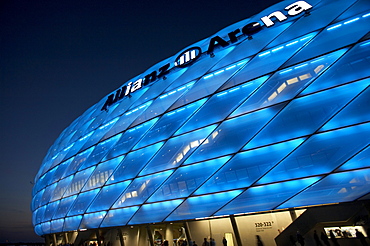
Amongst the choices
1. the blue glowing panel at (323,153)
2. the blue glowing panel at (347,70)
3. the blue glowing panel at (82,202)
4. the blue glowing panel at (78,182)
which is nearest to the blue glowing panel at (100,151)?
the blue glowing panel at (78,182)

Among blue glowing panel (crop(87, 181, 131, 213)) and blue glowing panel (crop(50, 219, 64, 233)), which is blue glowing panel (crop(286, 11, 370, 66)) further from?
blue glowing panel (crop(50, 219, 64, 233))

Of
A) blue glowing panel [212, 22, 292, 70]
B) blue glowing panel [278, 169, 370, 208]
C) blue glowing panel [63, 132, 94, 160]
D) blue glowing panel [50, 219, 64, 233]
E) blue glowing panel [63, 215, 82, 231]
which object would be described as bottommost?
blue glowing panel [278, 169, 370, 208]

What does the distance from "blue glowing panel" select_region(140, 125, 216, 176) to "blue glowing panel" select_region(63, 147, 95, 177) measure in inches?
290

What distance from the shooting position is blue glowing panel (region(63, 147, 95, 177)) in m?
19.5

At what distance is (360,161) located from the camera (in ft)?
30.6

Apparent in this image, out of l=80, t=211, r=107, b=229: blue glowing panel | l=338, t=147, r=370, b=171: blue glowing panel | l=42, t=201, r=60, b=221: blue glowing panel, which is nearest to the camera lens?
l=338, t=147, r=370, b=171: blue glowing panel

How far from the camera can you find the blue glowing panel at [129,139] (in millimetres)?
15539

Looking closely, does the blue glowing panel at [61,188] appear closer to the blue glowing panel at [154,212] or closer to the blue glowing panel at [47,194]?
the blue glowing panel at [47,194]

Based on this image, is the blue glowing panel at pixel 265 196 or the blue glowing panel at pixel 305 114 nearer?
the blue glowing panel at pixel 305 114

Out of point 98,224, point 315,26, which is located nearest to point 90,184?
point 98,224

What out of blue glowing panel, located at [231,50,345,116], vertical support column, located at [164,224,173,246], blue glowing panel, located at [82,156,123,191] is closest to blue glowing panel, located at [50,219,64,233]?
blue glowing panel, located at [82,156,123,191]

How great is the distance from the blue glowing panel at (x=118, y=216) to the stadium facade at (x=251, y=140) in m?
0.11

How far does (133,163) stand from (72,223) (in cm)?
850

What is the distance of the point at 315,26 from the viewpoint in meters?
12.2
